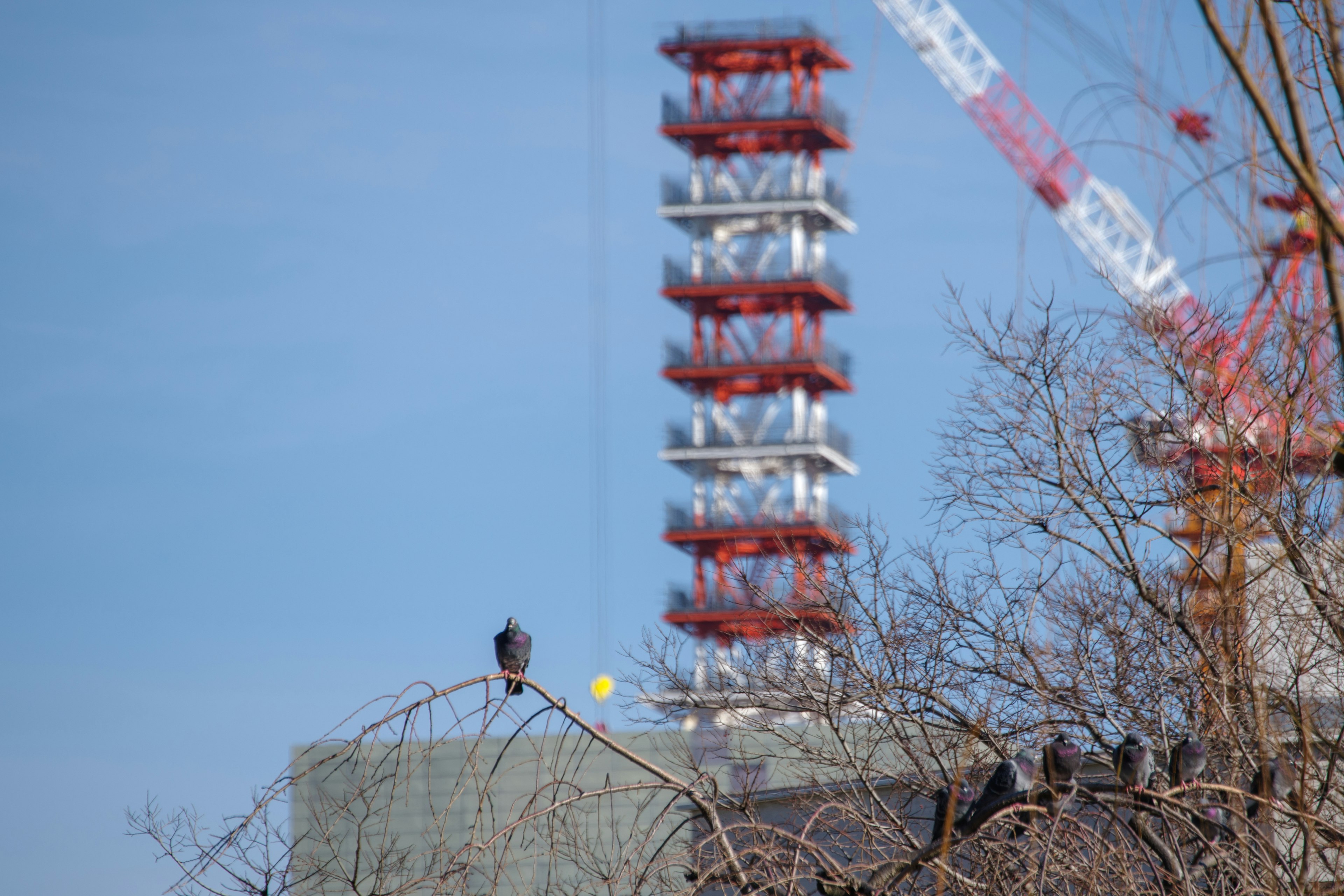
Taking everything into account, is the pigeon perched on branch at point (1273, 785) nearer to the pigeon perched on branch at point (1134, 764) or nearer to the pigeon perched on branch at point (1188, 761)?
the pigeon perched on branch at point (1188, 761)

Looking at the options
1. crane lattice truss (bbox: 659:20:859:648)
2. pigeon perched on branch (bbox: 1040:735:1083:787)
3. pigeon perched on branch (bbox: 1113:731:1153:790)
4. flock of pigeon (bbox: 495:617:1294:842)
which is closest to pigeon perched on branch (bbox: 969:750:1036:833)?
flock of pigeon (bbox: 495:617:1294:842)

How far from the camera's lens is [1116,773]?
7.20 metres

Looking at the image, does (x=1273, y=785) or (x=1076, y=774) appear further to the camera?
(x=1076, y=774)

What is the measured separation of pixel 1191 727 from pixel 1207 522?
1.10 meters

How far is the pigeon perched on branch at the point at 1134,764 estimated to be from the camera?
22.2 ft

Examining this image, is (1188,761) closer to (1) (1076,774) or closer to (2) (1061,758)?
(2) (1061,758)

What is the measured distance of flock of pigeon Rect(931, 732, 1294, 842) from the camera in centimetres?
647

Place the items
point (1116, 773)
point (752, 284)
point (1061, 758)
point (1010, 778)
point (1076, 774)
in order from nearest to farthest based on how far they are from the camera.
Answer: point (1010, 778), point (1061, 758), point (1116, 773), point (1076, 774), point (752, 284)

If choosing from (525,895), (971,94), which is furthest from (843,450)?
(525,895)

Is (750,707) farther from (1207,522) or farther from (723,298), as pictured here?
(723,298)

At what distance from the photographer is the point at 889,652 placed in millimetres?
10516

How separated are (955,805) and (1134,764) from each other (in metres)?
0.82

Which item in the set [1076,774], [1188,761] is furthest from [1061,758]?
[1076,774]

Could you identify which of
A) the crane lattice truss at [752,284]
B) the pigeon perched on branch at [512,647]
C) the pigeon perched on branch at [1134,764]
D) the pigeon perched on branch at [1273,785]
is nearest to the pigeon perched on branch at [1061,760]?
the pigeon perched on branch at [1134,764]
